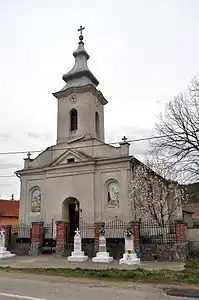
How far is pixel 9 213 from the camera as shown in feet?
A: 132

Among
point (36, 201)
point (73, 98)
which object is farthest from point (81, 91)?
point (36, 201)

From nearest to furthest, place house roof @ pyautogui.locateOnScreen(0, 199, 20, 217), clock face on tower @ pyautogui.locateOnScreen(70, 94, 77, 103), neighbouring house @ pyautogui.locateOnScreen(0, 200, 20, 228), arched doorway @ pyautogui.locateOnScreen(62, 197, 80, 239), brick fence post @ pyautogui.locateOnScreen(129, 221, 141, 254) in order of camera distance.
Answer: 1. brick fence post @ pyautogui.locateOnScreen(129, 221, 141, 254)
2. arched doorway @ pyautogui.locateOnScreen(62, 197, 80, 239)
3. clock face on tower @ pyautogui.locateOnScreen(70, 94, 77, 103)
4. neighbouring house @ pyautogui.locateOnScreen(0, 200, 20, 228)
5. house roof @ pyautogui.locateOnScreen(0, 199, 20, 217)

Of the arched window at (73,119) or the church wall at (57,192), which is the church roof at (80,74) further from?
the church wall at (57,192)

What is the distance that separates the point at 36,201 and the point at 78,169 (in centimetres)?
438

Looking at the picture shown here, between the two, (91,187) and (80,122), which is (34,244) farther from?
(80,122)

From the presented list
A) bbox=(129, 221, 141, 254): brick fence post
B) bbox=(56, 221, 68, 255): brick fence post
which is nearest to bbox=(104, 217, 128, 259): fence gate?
bbox=(129, 221, 141, 254): brick fence post

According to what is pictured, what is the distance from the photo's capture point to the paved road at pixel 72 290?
7.32 meters

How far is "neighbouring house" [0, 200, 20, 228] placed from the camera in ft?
128

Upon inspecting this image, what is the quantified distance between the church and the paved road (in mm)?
10548

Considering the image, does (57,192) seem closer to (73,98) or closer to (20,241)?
(20,241)

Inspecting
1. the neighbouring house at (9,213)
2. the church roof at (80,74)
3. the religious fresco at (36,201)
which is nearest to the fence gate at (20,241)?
the religious fresco at (36,201)

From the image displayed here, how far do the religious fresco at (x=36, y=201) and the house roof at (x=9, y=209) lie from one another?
17.6 metres

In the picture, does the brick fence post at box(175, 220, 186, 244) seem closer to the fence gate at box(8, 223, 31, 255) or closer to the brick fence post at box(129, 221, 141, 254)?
the brick fence post at box(129, 221, 141, 254)

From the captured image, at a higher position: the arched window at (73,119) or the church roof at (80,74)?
the church roof at (80,74)
